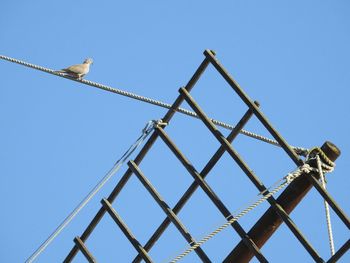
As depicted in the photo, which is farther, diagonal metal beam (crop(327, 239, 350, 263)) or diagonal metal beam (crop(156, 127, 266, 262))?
diagonal metal beam (crop(156, 127, 266, 262))

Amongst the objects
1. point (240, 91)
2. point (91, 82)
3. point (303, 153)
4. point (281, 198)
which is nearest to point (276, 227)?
→ point (281, 198)

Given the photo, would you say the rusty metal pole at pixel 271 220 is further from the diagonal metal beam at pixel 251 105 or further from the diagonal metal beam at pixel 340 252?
the diagonal metal beam at pixel 340 252

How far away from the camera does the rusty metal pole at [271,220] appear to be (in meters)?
6.65

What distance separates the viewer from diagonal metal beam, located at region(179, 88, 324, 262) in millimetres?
6293

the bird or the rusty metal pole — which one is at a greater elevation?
the bird

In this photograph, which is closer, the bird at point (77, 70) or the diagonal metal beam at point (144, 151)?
the diagonal metal beam at point (144, 151)

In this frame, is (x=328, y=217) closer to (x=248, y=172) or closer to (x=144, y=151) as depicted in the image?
(x=248, y=172)

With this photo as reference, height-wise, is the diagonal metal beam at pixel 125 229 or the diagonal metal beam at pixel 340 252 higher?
the diagonal metal beam at pixel 125 229

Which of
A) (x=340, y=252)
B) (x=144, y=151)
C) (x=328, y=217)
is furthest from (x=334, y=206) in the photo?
(x=144, y=151)

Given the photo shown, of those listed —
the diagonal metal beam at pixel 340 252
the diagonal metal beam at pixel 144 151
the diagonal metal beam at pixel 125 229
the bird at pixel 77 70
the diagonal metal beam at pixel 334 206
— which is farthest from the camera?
the bird at pixel 77 70

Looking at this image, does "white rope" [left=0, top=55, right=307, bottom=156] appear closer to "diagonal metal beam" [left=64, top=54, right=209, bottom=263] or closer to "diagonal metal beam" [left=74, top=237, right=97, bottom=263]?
"diagonal metal beam" [left=64, top=54, right=209, bottom=263]

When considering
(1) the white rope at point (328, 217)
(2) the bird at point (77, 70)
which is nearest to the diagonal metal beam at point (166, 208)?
(1) the white rope at point (328, 217)

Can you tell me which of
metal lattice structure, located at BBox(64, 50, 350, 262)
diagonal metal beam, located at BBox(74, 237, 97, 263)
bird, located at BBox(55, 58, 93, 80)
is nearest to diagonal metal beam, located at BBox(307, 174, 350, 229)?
metal lattice structure, located at BBox(64, 50, 350, 262)

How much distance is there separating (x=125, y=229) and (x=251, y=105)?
1.91 metres
